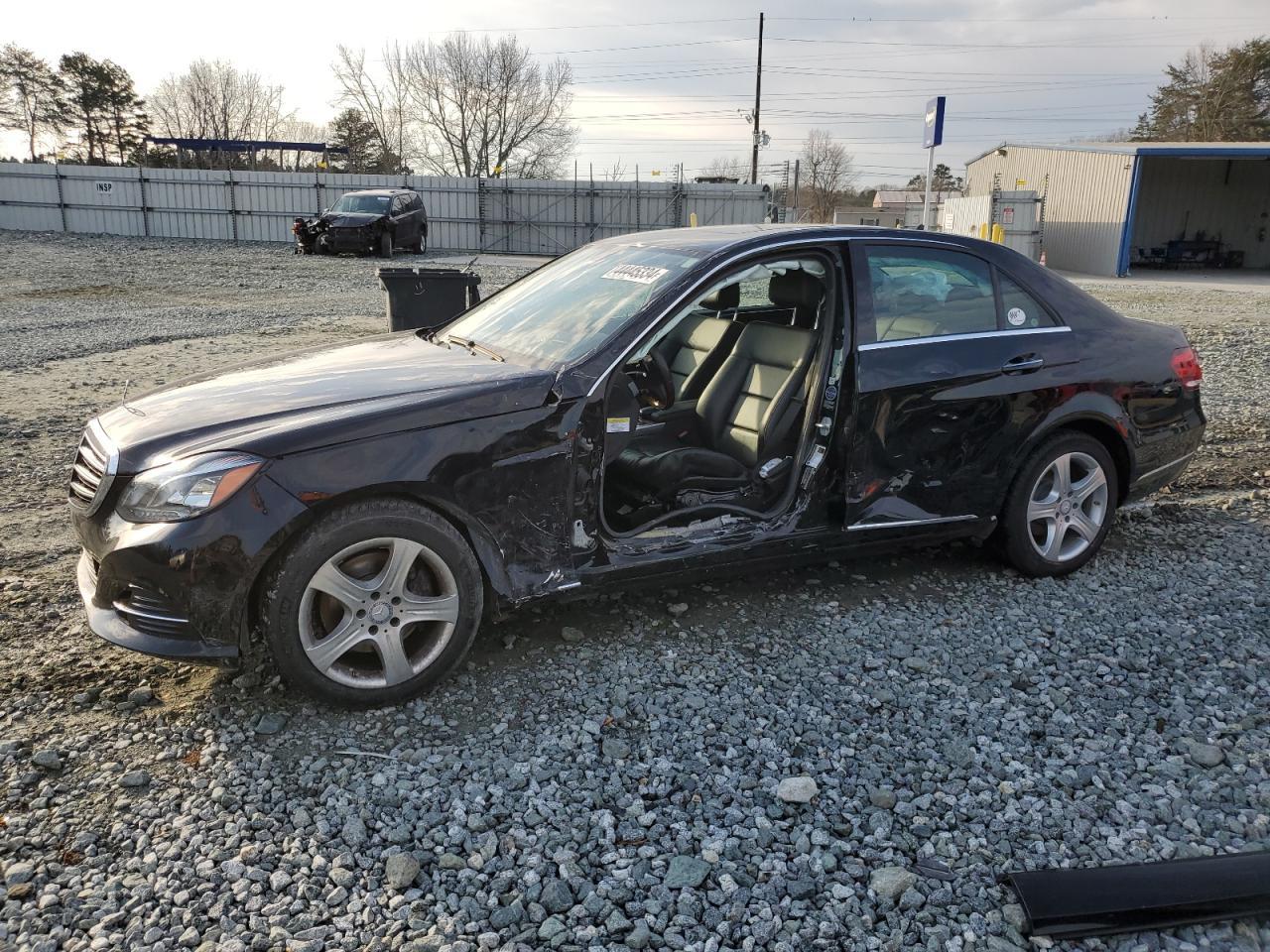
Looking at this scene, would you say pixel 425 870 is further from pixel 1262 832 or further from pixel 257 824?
pixel 1262 832

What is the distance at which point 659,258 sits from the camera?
4141 mm

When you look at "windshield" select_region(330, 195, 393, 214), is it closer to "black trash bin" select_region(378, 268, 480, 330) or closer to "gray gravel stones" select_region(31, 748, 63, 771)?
"black trash bin" select_region(378, 268, 480, 330)

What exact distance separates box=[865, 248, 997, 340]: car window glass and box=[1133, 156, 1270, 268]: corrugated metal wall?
38.4 m

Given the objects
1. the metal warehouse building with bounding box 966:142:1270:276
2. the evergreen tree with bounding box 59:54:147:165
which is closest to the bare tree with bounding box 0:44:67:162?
the evergreen tree with bounding box 59:54:147:165

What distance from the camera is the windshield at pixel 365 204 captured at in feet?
80.5

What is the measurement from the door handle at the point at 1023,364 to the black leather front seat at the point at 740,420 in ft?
2.97

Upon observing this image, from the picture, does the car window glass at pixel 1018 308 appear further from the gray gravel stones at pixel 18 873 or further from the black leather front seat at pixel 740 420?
the gray gravel stones at pixel 18 873

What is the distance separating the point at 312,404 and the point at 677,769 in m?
1.81

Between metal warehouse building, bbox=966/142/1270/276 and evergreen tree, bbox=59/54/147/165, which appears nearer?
metal warehouse building, bbox=966/142/1270/276

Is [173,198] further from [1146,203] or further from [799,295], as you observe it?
[1146,203]

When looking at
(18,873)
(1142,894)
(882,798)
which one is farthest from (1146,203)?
(18,873)

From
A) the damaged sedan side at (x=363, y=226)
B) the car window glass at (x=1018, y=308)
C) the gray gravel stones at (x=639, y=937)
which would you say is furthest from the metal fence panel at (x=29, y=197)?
the gray gravel stones at (x=639, y=937)

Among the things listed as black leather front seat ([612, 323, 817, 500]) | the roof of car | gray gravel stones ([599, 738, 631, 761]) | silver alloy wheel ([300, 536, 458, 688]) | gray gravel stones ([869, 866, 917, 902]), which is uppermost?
the roof of car

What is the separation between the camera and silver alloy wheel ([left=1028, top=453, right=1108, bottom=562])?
14.9ft
